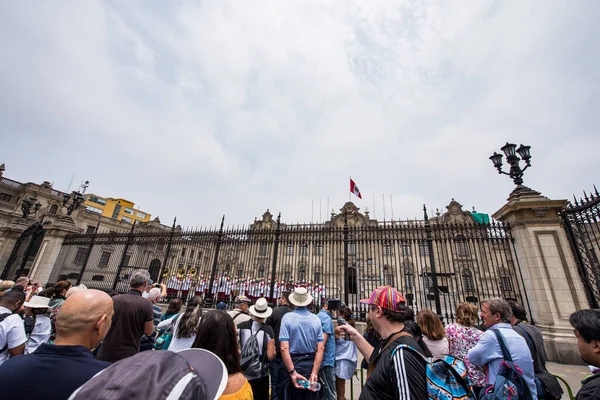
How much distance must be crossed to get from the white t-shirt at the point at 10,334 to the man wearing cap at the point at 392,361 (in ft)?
14.3

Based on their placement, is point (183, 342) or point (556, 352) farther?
point (556, 352)

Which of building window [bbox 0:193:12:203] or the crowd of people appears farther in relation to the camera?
building window [bbox 0:193:12:203]

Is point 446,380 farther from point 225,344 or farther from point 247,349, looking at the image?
point 247,349

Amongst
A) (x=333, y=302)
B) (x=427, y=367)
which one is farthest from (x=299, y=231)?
(x=427, y=367)

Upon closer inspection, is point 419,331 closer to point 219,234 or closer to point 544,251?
point 544,251

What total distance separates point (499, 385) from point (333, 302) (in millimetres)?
2946

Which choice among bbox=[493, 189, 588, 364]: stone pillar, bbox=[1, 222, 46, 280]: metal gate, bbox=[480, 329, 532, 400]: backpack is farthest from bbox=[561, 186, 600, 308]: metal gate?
bbox=[1, 222, 46, 280]: metal gate

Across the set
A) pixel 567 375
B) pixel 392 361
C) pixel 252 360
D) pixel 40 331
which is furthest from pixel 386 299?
pixel 567 375

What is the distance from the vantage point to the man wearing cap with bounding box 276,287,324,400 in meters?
3.70

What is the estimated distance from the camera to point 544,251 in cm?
802

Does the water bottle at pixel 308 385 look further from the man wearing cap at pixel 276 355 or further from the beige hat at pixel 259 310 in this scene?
the beige hat at pixel 259 310

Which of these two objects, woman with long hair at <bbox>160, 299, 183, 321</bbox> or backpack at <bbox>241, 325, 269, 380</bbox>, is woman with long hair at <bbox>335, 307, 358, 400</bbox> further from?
woman with long hair at <bbox>160, 299, 183, 321</bbox>

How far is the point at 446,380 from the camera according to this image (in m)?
1.70

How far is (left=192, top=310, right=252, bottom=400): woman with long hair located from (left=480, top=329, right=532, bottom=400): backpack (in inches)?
104
